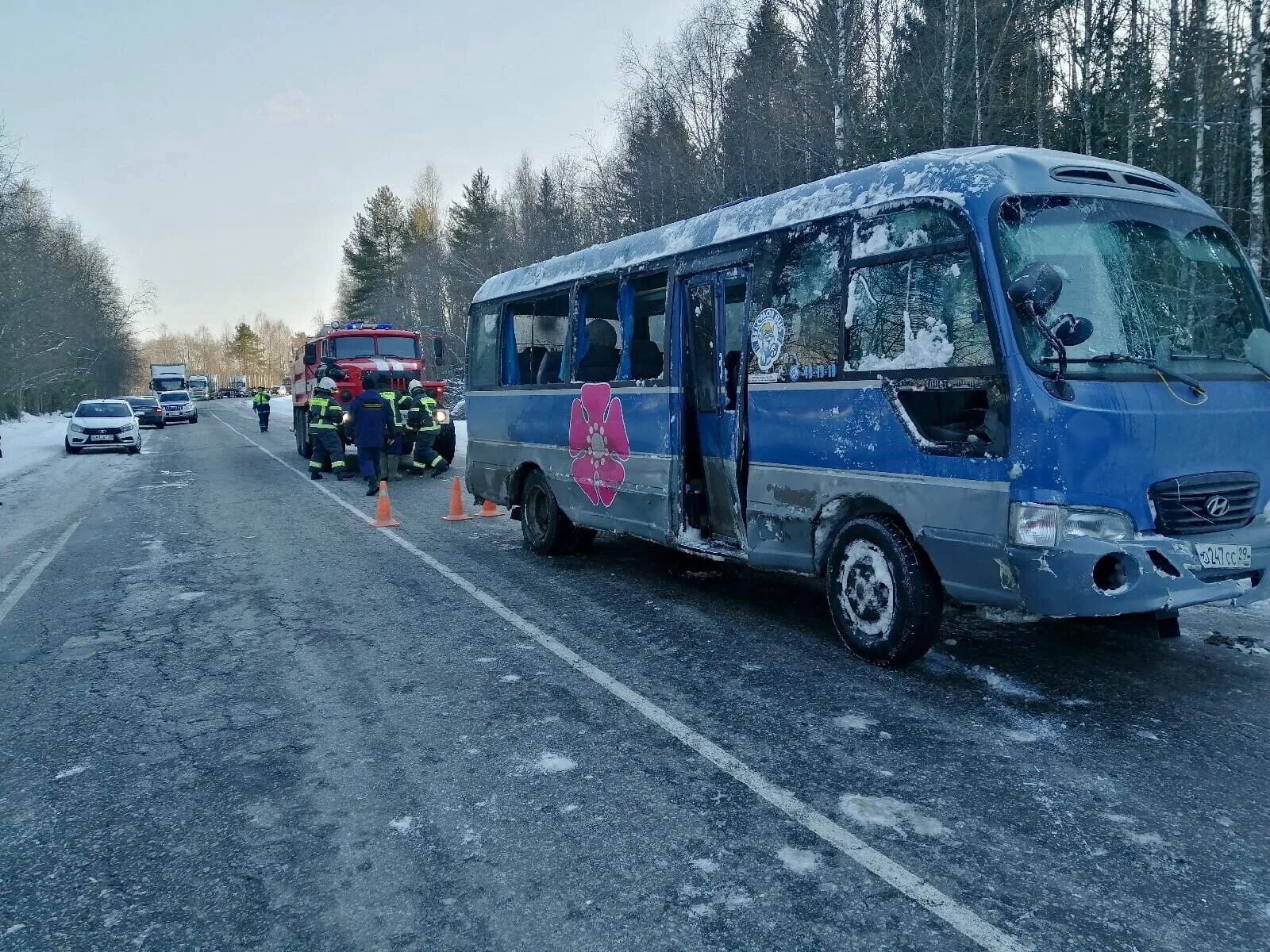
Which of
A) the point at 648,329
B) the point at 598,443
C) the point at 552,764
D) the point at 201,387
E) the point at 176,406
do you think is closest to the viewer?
the point at 552,764

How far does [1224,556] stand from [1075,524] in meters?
0.82

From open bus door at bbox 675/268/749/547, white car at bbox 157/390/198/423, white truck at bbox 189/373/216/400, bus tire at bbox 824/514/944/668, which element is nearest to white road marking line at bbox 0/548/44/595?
open bus door at bbox 675/268/749/547

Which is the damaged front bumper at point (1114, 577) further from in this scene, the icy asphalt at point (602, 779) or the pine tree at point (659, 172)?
the pine tree at point (659, 172)

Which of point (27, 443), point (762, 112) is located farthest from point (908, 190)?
point (27, 443)

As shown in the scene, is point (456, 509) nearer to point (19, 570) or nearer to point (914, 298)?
point (19, 570)

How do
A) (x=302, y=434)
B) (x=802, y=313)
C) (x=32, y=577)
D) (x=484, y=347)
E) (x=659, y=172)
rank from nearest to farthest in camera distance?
(x=802, y=313) < (x=32, y=577) < (x=484, y=347) < (x=302, y=434) < (x=659, y=172)

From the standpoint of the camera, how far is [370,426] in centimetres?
1472

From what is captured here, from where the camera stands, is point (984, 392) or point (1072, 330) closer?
point (1072, 330)

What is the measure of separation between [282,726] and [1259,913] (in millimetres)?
4028

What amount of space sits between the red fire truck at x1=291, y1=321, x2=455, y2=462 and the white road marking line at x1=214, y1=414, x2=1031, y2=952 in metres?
13.0

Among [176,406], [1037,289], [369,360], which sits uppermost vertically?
[369,360]

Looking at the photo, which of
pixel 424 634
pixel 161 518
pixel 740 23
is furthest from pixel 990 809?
pixel 740 23

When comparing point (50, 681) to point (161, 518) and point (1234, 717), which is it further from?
Answer: point (161, 518)

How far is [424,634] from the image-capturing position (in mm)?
6172
